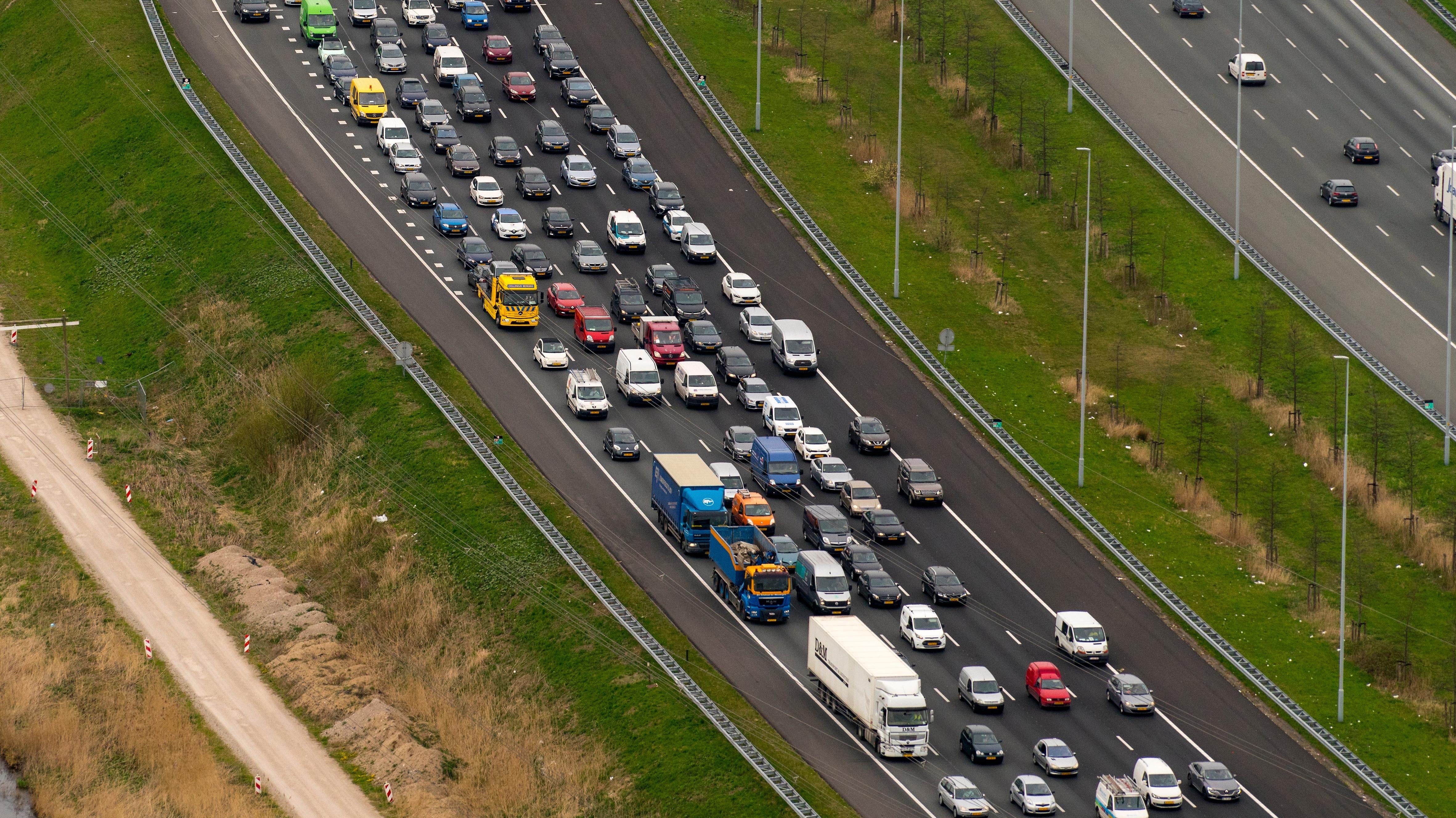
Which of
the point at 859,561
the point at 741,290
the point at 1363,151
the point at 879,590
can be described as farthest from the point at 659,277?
the point at 1363,151

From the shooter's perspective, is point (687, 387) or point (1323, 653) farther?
point (687, 387)

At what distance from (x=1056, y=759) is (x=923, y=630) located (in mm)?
8309

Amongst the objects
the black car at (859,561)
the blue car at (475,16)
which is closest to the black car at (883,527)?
the black car at (859,561)

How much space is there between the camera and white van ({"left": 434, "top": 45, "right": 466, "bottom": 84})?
115 metres

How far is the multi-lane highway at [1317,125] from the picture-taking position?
101 meters

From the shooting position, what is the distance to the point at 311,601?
270 ft

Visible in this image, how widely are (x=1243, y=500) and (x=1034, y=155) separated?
102ft

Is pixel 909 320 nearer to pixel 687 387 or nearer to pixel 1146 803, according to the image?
pixel 687 387

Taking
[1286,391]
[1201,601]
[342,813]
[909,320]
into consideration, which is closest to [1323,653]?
[1201,601]

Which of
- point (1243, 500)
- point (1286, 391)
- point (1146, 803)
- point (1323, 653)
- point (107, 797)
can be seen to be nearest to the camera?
point (1146, 803)

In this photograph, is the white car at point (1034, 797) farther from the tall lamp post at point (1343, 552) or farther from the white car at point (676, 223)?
the white car at point (676, 223)

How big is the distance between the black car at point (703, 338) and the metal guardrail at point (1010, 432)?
9.09 m

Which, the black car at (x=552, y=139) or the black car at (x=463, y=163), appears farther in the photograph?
the black car at (x=552, y=139)

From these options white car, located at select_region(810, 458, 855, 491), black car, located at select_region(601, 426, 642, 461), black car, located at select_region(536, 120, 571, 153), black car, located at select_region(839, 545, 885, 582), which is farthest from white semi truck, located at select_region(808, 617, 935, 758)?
black car, located at select_region(536, 120, 571, 153)
